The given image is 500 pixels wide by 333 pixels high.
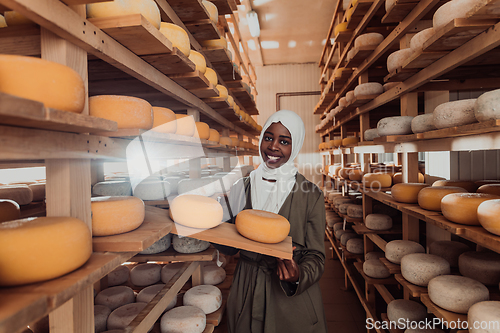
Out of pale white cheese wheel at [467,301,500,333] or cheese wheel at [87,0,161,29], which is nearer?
cheese wheel at [87,0,161,29]

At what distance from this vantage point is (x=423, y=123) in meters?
1.78

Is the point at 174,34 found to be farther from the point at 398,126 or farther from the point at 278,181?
the point at 398,126

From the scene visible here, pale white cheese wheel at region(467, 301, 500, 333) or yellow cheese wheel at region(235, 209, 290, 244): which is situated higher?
yellow cheese wheel at region(235, 209, 290, 244)

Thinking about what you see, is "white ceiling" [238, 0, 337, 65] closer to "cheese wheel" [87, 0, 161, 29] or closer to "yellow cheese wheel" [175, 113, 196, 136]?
"yellow cheese wheel" [175, 113, 196, 136]

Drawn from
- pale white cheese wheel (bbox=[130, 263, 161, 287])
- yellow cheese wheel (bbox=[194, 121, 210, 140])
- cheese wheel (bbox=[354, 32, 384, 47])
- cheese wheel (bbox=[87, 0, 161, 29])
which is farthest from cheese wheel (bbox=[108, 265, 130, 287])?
cheese wheel (bbox=[354, 32, 384, 47])

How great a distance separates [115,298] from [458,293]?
1956mm

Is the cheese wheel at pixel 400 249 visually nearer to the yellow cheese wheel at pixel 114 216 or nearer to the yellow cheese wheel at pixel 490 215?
Answer: the yellow cheese wheel at pixel 490 215

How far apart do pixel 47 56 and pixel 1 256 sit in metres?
0.49

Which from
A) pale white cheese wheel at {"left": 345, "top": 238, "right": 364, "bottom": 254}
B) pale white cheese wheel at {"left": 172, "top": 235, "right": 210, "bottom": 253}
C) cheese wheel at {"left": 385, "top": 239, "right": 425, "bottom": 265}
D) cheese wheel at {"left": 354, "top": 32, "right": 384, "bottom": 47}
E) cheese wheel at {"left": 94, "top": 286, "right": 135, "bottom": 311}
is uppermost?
cheese wheel at {"left": 354, "top": 32, "right": 384, "bottom": 47}

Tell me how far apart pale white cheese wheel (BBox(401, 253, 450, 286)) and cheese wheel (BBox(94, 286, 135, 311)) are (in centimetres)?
180

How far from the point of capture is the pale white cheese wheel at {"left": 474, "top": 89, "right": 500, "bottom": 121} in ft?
3.64

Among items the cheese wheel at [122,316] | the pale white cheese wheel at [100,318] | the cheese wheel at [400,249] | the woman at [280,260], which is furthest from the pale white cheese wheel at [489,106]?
the pale white cheese wheel at [100,318]

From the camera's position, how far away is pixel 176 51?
3.76 ft

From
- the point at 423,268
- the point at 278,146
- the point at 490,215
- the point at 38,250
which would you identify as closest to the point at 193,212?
the point at 38,250
